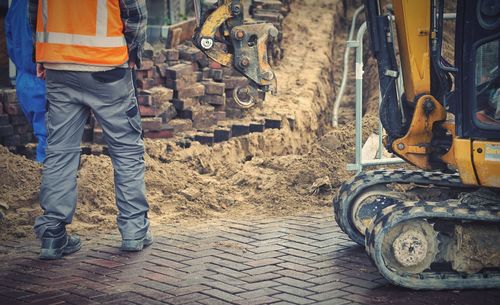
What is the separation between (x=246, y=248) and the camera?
741 centimetres

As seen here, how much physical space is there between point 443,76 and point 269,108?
484 centimetres

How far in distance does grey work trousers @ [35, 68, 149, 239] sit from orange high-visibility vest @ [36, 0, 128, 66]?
135 mm

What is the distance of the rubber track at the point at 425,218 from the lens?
6.37 m

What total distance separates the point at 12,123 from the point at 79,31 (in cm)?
297

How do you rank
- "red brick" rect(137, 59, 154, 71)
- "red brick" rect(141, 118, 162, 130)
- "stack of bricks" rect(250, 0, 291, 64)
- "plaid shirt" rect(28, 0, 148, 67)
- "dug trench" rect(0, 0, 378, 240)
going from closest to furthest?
1. "plaid shirt" rect(28, 0, 148, 67)
2. "dug trench" rect(0, 0, 378, 240)
3. "red brick" rect(141, 118, 162, 130)
4. "red brick" rect(137, 59, 154, 71)
5. "stack of bricks" rect(250, 0, 291, 64)

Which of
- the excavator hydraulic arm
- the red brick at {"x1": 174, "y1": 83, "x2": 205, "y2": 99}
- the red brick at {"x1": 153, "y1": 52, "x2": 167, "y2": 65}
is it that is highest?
the excavator hydraulic arm

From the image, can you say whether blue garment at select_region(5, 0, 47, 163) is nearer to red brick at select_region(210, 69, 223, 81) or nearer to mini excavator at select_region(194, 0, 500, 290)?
mini excavator at select_region(194, 0, 500, 290)

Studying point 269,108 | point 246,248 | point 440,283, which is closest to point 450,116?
point 440,283

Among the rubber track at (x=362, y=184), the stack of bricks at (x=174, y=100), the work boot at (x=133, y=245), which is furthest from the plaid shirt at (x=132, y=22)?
the stack of bricks at (x=174, y=100)

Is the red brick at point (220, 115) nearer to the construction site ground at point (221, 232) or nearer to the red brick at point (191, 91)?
the red brick at point (191, 91)

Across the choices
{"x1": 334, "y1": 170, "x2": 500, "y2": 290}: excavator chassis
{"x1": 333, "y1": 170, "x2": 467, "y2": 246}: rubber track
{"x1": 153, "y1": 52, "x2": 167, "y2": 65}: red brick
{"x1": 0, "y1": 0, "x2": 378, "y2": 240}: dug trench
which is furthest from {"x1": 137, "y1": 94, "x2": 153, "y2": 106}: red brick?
{"x1": 334, "y1": 170, "x2": 500, "y2": 290}: excavator chassis

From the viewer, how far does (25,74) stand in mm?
8742

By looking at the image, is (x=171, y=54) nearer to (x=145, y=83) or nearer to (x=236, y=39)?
(x=145, y=83)

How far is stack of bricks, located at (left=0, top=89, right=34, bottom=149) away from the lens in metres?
9.47
